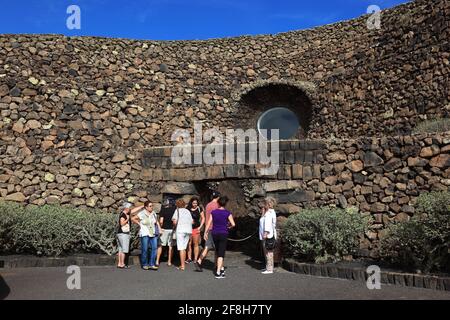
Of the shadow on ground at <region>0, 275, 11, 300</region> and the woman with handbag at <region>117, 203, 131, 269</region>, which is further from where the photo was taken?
the woman with handbag at <region>117, 203, 131, 269</region>

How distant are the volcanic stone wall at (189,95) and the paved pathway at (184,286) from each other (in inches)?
134

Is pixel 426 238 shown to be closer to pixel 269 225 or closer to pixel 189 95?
pixel 269 225

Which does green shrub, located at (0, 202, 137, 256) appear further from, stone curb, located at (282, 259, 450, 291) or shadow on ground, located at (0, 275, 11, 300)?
stone curb, located at (282, 259, 450, 291)

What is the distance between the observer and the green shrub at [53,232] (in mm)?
10266

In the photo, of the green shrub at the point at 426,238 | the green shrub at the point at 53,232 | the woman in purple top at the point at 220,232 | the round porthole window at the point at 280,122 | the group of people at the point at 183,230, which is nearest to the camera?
the green shrub at the point at 426,238

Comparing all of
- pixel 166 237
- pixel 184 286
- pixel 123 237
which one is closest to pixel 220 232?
pixel 184 286

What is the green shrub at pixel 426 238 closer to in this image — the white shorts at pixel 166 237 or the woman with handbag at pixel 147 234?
the white shorts at pixel 166 237

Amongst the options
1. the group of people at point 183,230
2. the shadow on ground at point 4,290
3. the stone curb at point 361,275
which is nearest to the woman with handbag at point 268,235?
the group of people at point 183,230

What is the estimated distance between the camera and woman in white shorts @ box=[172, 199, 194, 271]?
969 centimetres

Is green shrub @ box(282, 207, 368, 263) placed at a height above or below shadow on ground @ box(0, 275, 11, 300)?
above

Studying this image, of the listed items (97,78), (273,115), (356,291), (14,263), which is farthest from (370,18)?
(14,263)

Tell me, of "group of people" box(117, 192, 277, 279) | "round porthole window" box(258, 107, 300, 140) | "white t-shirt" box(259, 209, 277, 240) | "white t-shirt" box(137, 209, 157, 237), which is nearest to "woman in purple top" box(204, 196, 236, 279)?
"group of people" box(117, 192, 277, 279)

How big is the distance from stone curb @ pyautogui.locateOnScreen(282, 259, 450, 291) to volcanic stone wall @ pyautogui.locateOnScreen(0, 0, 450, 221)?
2355mm

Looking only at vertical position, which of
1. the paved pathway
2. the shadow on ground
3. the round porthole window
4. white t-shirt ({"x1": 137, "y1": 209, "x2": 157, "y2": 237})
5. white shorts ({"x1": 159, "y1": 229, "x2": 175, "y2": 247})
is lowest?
the paved pathway
